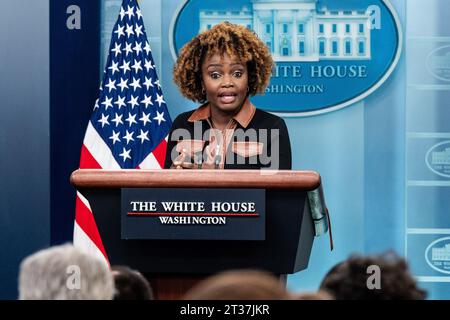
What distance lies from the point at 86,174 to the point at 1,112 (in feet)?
7.43

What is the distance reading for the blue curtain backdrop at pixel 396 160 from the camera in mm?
5719

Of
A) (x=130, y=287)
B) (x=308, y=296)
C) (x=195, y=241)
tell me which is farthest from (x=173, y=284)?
(x=308, y=296)

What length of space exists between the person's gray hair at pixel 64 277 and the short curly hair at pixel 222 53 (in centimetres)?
211

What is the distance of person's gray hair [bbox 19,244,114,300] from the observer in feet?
8.55

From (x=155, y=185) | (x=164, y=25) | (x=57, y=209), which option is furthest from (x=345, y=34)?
(x=155, y=185)

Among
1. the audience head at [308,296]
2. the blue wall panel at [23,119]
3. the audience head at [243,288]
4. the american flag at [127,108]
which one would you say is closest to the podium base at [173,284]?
the audience head at [308,296]

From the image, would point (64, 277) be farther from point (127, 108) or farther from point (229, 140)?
point (127, 108)

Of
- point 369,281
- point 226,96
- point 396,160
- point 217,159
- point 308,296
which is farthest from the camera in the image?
point 396,160

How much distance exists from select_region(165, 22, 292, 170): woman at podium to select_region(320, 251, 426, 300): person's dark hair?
5.34ft

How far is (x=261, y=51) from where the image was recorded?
474cm

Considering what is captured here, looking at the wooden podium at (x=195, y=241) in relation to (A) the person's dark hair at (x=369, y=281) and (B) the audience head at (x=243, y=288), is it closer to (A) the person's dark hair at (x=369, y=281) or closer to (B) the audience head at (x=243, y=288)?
(A) the person's dark hair at (x=369, y=281)

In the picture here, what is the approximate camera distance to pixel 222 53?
4.58 m

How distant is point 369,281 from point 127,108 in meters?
3.27

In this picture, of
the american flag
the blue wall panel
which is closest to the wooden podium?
the american flag
